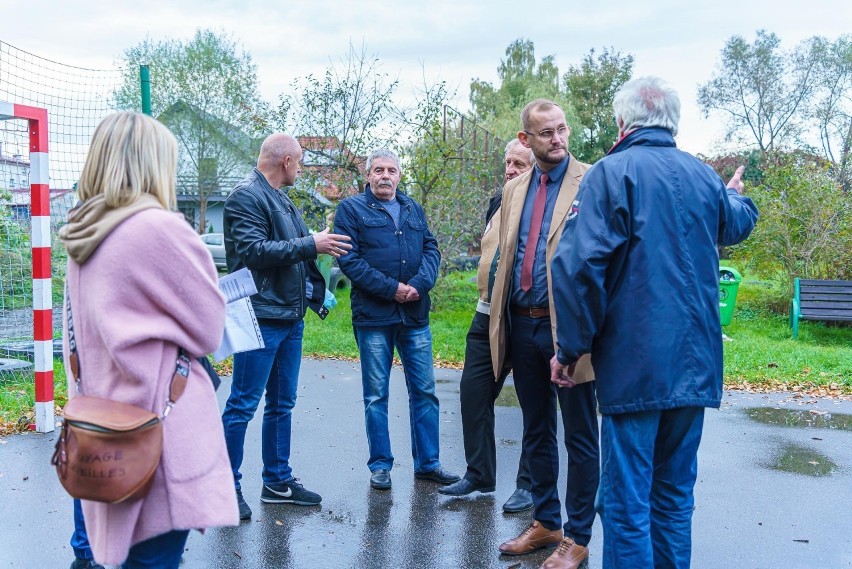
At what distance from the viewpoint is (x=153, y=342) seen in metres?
2.42

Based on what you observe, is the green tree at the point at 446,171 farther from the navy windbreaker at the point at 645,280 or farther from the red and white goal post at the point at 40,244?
the navy windbreaker at the point at 645,280

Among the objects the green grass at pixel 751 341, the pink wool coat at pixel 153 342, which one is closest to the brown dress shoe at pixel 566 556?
the pink wool coat at pixel 153 342

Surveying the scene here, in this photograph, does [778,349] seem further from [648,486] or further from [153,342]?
[153,342]

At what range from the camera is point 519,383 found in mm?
4359

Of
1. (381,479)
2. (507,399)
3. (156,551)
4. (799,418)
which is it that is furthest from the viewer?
(507,399)

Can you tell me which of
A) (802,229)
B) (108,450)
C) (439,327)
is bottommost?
(439,327)

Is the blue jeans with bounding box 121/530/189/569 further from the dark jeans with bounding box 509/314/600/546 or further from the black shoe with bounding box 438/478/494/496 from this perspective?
the black shoe with bounding box 438/478/494/496

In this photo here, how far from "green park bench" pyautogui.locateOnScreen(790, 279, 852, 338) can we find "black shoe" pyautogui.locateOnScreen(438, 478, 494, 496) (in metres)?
8.87

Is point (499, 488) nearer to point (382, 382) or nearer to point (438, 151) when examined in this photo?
point (382, 382)

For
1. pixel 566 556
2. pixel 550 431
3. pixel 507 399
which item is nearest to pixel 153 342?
pixel 566 556

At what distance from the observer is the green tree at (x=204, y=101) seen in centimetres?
4831

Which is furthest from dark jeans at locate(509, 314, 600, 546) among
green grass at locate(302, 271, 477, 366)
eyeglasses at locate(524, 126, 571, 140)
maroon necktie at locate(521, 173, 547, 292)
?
green grass at locate(302, 271, 477, 366)

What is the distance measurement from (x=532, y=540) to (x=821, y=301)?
32.7 ft

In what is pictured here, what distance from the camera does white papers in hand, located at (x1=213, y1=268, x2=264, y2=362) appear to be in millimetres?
3695
